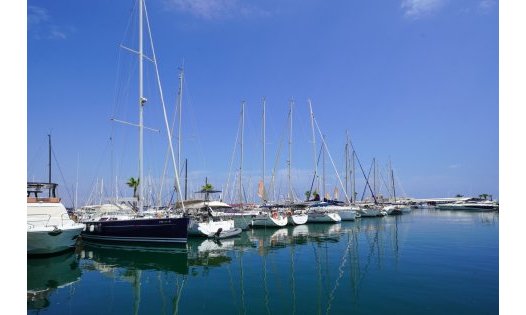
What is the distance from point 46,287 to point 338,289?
1358 centimetres

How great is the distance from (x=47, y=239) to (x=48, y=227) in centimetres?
81

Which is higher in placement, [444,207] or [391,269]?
[391,269]

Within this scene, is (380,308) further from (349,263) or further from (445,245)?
(445,245)

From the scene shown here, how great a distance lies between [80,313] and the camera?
12.0 meters

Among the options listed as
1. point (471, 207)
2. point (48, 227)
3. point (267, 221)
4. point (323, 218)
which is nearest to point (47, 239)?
point (48, 227)

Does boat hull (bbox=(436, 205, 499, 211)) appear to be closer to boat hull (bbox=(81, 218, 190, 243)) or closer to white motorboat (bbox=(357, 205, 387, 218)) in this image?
white motorboat (bbox=(357, 205, 387, 218))

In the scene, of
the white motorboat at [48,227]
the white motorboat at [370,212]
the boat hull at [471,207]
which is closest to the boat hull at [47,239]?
the white motorboat at [48,227]

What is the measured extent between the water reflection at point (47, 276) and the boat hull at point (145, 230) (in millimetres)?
4966

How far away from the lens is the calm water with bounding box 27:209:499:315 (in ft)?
41.2

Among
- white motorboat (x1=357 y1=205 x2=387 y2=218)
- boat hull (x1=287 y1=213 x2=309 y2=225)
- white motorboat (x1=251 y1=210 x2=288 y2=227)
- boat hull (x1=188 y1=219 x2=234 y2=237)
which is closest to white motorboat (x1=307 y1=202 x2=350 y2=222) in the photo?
boat hull (x1=287 y1=213 x2=309 y2=225)

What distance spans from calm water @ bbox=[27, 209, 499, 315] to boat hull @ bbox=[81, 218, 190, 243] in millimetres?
1666

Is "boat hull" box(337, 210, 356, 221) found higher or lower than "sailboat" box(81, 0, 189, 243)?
lower

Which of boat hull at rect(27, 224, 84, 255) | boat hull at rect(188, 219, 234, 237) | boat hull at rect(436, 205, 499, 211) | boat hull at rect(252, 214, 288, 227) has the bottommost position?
boat hull at rect(436, 205, 499, 211)
